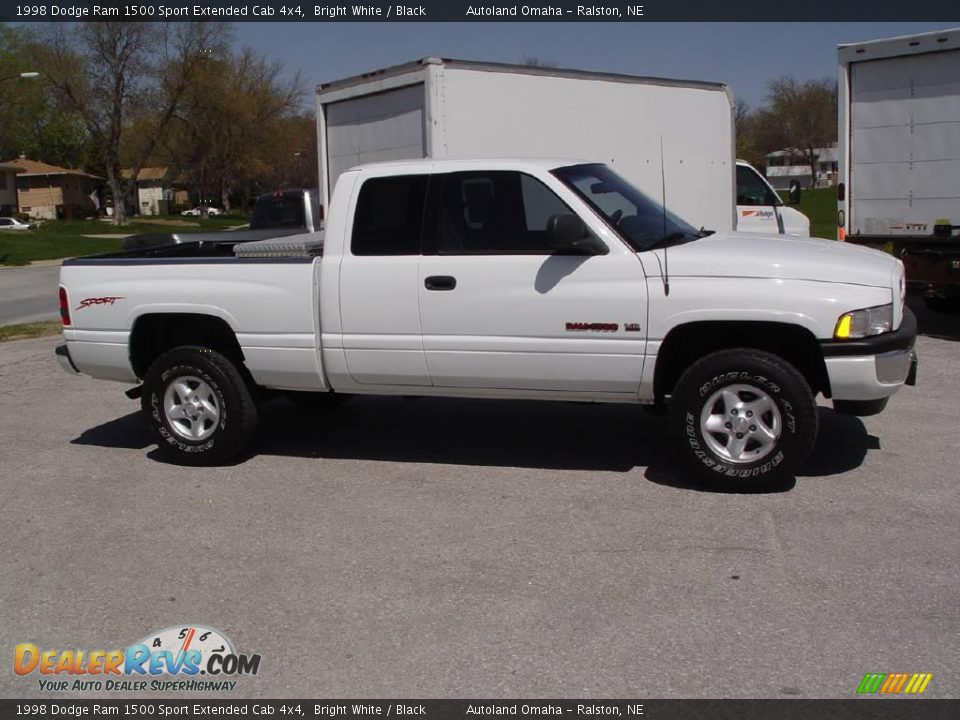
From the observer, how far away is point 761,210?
14336 millimetres

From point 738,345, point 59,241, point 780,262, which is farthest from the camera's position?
point 59,241

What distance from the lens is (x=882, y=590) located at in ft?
14.7

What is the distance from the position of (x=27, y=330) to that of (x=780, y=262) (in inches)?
456

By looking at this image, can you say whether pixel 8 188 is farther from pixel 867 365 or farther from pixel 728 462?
pixel 867 365

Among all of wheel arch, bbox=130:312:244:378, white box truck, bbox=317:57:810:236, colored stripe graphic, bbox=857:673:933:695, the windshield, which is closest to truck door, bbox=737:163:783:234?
white box truck, bbox=317:57:810:236

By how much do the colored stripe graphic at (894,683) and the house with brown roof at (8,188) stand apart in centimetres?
7508

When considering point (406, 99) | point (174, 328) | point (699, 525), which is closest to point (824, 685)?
point (699, 525)

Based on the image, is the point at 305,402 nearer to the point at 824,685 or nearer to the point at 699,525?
the point at 699,525

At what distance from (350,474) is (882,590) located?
3.40m

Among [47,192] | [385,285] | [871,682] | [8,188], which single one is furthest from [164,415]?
[47,192]

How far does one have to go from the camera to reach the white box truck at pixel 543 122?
10.3 meters

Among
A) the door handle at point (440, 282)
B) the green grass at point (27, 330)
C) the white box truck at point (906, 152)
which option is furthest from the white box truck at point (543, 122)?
the green grass at point (27, 330)

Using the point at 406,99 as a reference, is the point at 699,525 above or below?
below

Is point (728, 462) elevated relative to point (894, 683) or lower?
elevated
